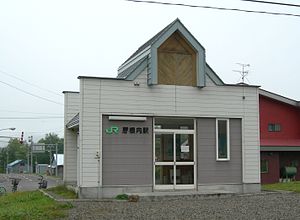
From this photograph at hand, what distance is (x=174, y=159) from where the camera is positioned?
18297mm

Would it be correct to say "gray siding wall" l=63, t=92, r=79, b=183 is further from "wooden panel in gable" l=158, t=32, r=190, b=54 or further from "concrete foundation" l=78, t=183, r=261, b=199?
"wooden panel in gable" l=158, t=32, r=190, b=54

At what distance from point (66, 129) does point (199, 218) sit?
464 inches

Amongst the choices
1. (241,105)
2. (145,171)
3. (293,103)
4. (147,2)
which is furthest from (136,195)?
(293,103)

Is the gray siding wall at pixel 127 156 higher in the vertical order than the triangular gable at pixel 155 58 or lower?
lower

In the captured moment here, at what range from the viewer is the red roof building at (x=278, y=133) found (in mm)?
32000

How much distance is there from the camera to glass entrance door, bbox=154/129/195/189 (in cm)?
1809

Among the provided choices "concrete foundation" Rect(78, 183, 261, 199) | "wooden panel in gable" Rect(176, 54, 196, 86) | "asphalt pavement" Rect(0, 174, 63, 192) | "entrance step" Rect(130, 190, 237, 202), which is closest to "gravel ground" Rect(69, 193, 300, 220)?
"entrance step" Rect(130, 190, 237, 202)

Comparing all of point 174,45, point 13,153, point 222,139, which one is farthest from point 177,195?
point 13,153

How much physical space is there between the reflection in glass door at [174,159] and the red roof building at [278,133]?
1403 centimetres

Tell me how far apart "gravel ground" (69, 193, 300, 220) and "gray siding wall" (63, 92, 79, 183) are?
7.38 metres

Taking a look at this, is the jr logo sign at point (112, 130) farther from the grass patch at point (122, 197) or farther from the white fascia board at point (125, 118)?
the grass patch at point (122, 197)

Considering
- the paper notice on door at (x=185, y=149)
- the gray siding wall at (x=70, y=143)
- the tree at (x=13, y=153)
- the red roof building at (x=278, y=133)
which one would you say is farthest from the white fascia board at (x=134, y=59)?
the tree at (x=13, y=153)

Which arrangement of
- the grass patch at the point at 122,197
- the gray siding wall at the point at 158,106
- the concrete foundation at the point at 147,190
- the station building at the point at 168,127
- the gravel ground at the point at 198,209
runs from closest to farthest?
1. the gravel ground at the point at 198,209
2. the grass patch at the point at 122,197
3. the concrete foundation at the point at 147,190
4. the gray siding wall at the point at 158,106
5. the station building at the point at 168,127

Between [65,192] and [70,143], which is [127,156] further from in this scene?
[70,143]
